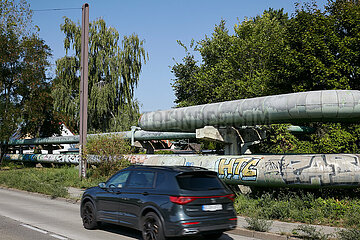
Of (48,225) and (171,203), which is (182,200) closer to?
(171,203)

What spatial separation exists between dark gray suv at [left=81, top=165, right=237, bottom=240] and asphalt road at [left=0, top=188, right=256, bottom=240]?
691 mm

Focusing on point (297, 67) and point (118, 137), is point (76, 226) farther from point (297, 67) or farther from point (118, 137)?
point (297, 67)

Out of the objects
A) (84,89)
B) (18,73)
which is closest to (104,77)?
(18,73)

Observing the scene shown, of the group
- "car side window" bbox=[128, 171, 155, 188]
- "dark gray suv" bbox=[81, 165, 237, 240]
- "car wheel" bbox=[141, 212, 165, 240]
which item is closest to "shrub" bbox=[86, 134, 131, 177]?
"dark gray suv" bbox=[81, 165, 237, 240]

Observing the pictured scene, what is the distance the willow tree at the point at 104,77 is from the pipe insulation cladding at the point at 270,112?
24.0 meters

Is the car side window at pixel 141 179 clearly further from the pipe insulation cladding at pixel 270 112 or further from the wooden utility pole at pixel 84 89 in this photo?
the wooden utility pole at pixel 84 89

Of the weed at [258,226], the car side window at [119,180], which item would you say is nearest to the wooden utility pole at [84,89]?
the car side window at [119,180]

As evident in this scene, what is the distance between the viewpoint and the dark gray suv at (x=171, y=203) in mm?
7352

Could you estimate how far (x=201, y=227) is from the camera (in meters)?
7.37

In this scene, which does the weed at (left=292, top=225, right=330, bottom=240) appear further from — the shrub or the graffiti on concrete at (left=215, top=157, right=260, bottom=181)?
the shrub

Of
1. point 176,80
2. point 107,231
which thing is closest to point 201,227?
point 107,231

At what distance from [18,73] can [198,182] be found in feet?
100

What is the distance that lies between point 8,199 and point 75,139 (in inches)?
783

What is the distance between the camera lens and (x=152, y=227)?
775 centimetres
